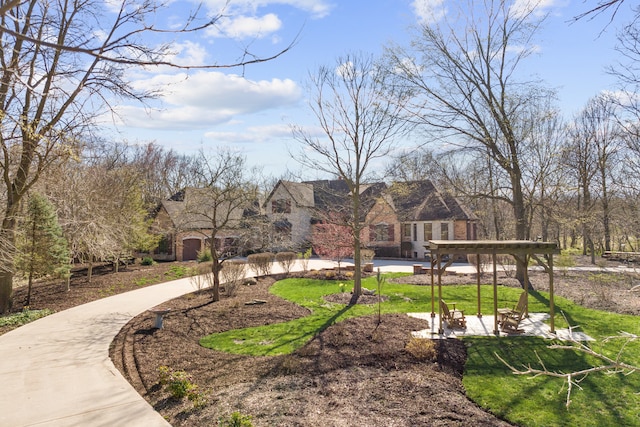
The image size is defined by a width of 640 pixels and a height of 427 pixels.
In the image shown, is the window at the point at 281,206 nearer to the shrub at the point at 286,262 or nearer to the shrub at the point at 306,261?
the shrub at the point at 306,261

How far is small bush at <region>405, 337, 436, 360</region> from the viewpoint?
8.71 meters

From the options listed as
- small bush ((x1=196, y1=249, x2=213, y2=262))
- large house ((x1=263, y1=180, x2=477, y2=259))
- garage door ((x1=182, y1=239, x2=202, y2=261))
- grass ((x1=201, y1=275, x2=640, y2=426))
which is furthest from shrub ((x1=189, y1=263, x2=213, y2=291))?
garage door ((x1=182, y1=239, x2=202, y2=261))

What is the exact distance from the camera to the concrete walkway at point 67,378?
20.6 feet

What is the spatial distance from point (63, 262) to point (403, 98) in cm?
1421

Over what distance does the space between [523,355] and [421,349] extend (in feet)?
7.32

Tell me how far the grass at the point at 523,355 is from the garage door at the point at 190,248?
16663mm

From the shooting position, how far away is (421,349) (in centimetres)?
880

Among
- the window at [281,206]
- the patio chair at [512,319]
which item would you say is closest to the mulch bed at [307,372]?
the patio chair at [512,319]

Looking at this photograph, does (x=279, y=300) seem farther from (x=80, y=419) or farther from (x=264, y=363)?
(x=80, y=419)

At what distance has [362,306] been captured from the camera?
→ 557 inches

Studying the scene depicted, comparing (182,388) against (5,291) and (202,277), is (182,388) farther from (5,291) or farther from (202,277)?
(202,277)

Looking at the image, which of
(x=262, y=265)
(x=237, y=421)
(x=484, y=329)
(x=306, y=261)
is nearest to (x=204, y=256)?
(x=262, y=265)

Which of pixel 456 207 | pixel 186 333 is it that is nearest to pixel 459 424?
pixel 186 333

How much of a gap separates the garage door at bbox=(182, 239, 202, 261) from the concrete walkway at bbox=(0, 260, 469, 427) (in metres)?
17.9
